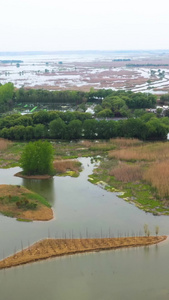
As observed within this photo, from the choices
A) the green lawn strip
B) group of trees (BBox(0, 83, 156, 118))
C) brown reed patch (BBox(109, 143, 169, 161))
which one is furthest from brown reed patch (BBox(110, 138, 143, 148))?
group of trees (BBox(0, 83, 156, 118))

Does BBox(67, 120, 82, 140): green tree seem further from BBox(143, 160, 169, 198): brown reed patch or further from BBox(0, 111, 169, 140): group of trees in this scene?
BBox(143, 160, 169, 198): brown reed patch

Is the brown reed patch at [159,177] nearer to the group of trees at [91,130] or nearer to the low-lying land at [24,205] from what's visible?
the low-lying land at [24,205]

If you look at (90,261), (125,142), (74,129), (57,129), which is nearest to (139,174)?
(125,142)

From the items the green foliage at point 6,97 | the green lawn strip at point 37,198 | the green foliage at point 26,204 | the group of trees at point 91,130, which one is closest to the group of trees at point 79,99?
the green foliage at point 6,97

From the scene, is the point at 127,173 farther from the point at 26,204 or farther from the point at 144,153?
the point at 26,204

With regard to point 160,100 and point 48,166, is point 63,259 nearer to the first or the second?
point 48,166

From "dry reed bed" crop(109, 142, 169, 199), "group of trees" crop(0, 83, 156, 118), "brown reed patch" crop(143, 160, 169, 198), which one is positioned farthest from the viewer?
"group of trees" crop(0, 83, 156, 118)

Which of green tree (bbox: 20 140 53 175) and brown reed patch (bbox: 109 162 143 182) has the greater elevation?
green tree (bbox: 20 140 53 175)
